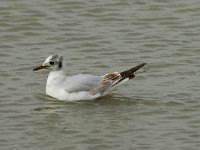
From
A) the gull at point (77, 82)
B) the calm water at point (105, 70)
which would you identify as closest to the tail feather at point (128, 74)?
the gull at point (77, 82)

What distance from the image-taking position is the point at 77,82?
472 inches

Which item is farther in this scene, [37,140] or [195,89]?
[195,89]

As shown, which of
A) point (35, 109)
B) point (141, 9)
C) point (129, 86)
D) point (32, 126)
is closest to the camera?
point (32, 126)

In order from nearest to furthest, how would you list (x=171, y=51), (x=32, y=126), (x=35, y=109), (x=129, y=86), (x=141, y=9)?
(x=32, y=126)
(x=35, y=109)
(x=129, y=86)
(x=171, y=51)
(x=141, y=9)

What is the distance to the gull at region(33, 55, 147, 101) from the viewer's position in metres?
12.0

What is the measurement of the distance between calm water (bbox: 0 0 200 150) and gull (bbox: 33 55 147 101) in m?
0.12

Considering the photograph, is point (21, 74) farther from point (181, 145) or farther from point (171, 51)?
point (181, 145)

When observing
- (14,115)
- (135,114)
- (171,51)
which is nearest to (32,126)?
(14,115)

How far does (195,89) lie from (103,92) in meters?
1.38

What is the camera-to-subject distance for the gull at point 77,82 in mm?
11977

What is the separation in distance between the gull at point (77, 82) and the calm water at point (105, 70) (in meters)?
0.12

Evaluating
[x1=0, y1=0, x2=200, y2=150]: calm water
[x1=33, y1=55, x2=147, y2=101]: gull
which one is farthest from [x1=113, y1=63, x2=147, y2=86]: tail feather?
[x1=0, y1=0, x2=200, y2=150]: calm water

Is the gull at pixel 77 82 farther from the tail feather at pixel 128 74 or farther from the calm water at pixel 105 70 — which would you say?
the calm water at pixel 105 70

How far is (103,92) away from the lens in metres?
12.2
